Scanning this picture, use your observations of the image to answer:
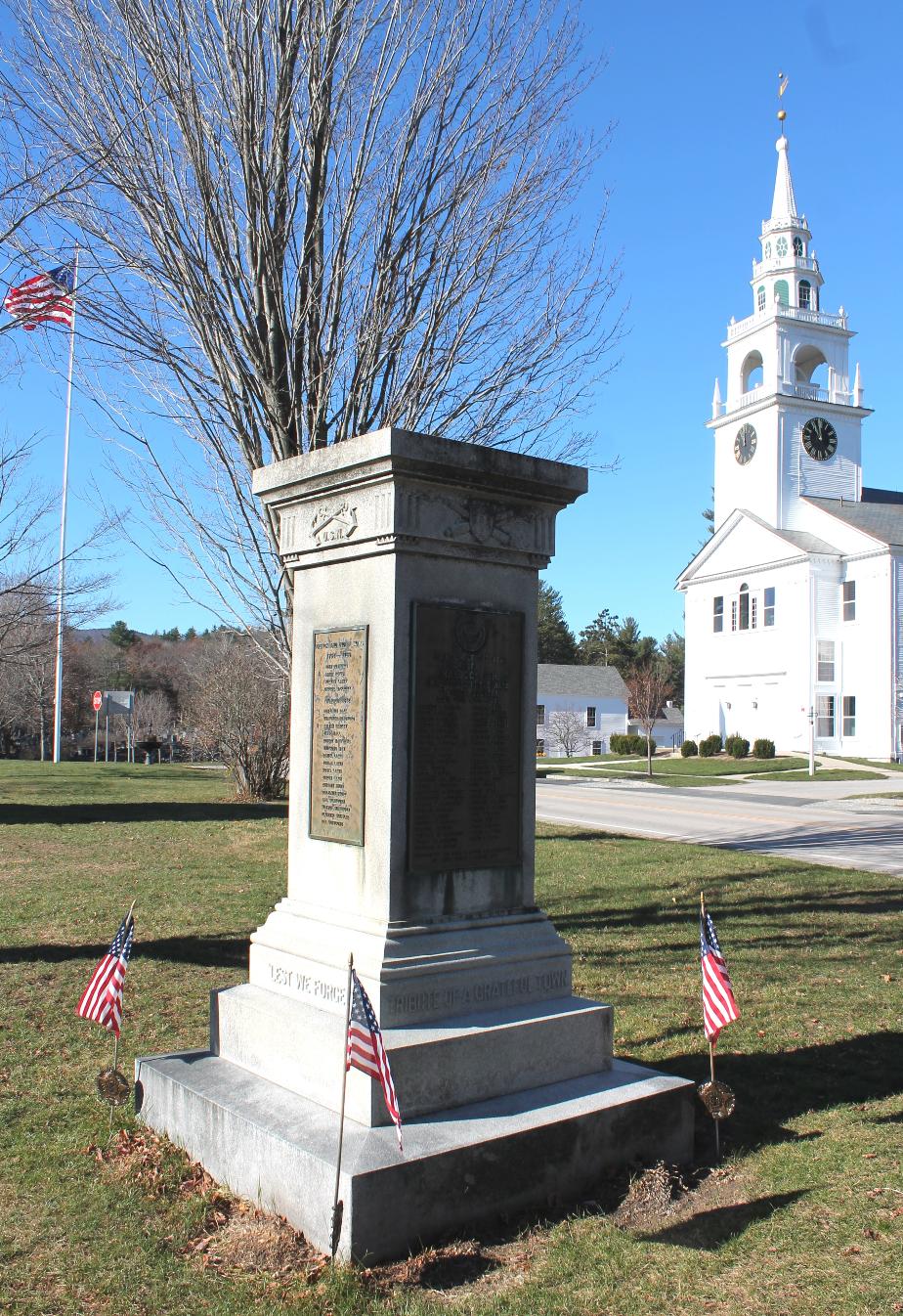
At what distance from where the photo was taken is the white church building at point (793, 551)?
132 feet

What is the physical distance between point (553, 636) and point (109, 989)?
293 feet

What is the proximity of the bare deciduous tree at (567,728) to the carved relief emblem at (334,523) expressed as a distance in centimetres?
5826

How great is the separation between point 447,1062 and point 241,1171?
957 millimetres

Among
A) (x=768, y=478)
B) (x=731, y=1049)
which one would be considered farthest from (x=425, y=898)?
(x=768, y=478)

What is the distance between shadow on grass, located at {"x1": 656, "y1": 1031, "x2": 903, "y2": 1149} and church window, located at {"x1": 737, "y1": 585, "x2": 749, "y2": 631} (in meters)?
39.9

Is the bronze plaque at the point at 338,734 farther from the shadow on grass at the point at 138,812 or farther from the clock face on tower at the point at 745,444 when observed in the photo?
the clock face on tower at the point at 745,444

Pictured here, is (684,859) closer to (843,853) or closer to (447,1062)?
(843,853)

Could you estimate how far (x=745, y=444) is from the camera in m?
45.5

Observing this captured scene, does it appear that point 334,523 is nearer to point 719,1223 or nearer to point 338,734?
point 338,734

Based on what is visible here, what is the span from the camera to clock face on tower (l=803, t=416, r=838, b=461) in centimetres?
4419

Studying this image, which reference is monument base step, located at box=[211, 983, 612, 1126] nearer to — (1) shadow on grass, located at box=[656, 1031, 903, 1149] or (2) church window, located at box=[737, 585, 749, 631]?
(1) shadow on grass, located at box=[656, 1031, 903, 1149]

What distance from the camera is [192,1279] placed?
3.79 metres

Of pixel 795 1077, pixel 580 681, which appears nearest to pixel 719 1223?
pixel 795 1077

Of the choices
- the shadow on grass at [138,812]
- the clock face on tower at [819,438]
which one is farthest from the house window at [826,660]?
the shadow on grass at [138,812]
